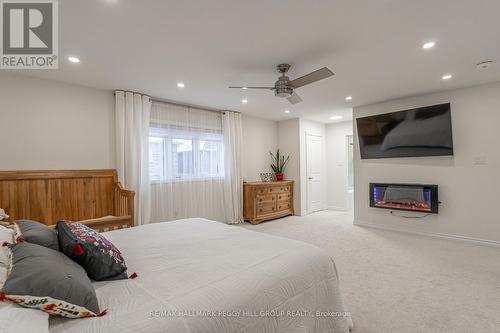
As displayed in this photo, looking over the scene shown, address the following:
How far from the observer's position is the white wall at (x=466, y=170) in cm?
356

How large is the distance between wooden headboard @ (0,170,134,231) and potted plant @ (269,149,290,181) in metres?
3.70

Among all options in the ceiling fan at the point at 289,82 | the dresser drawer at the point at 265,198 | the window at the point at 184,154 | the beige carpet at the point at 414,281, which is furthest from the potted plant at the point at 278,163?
the ceiling fan at the point at 289,82

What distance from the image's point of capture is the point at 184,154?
4488 mm

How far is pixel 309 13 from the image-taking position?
191 cm

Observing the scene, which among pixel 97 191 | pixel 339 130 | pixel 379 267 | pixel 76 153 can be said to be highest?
pixel 339 130

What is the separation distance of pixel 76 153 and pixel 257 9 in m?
3.14

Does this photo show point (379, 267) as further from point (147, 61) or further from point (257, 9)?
point (147, 61)

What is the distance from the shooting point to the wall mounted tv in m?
3.87

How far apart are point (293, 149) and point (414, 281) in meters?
3.95

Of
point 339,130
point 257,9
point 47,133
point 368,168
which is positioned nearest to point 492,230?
point 368,168

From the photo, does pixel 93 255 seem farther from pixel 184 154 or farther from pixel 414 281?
pixel 184 154

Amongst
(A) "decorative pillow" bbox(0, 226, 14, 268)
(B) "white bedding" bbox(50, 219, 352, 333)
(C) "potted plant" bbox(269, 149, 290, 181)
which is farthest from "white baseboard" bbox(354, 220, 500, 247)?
(A) "decorative pillow" bbox(0, 226, 14, 268)

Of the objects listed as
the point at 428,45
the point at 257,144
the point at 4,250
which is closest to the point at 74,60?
the point at 4,250

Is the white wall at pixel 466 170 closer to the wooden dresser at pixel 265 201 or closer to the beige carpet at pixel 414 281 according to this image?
the beige carpet at pixel 414 281
